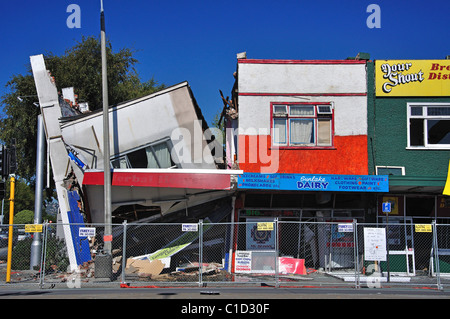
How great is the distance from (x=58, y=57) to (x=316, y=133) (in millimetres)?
18101

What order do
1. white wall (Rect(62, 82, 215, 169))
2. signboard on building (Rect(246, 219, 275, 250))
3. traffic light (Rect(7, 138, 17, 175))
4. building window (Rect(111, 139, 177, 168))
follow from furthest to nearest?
building window (Rect(111, 139, 177, 168))
white wall (Rect(62, 82, 215, 169))
signboard on building (Rect(246, 219, 275, 250))
traffic light (Rect(7, 138, 17, 175))

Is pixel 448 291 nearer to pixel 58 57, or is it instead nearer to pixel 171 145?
pixel 171 145

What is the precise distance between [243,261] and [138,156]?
5.37 metres

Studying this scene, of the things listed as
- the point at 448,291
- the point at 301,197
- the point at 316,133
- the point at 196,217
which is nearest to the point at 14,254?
the point at 196,217

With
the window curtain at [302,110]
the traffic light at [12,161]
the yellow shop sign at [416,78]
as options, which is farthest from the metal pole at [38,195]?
the yellow shop sign at [416,78]

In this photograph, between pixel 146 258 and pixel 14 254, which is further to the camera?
pixel 14 254

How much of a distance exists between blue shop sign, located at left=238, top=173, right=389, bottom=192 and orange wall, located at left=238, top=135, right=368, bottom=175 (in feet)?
3.71

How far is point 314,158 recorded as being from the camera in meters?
16.3

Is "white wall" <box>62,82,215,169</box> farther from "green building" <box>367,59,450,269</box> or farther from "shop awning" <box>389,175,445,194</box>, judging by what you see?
"shop awning" <box>389,175,445,194</box>

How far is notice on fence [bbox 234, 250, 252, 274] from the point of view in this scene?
1534 centimetres

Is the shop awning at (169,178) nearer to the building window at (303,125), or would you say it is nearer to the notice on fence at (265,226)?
the notice on fence at (265,226)

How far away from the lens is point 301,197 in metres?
16.8

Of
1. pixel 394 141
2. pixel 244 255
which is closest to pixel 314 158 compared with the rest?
pixel 394 141

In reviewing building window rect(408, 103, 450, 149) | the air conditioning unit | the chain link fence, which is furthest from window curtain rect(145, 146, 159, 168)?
building window rect(408, 103, 450, 149)
